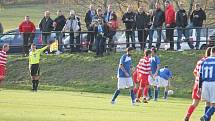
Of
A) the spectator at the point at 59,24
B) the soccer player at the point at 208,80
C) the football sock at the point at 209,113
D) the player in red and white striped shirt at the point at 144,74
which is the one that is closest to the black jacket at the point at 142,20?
the spectator at the point at 59,24

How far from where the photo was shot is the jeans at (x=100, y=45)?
35250 millimetres

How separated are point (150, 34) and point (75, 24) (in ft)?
14.0

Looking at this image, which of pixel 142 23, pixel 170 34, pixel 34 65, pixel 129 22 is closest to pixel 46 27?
pixel 129 22

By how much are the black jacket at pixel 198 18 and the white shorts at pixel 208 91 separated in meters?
15.6

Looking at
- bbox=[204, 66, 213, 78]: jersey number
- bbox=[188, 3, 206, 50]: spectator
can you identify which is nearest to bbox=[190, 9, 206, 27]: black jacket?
bbox=[188, 3, 206, 50]: spectator

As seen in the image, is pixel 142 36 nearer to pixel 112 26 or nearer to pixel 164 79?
pixel 112 26

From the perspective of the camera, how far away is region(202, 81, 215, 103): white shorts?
1805 cm

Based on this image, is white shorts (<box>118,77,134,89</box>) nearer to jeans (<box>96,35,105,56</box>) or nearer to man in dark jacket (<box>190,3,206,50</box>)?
man in dark jacket (<box>190,3,206,50</box>)

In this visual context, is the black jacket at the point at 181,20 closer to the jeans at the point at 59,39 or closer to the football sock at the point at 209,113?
the jeans at the point at 59,39

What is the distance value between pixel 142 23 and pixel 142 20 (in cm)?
18

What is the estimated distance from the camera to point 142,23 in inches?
1371

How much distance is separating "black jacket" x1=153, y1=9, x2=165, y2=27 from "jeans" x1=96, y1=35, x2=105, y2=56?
2.91m

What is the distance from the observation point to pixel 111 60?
36.1 meters

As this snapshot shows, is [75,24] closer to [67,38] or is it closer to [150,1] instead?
[67,38]
